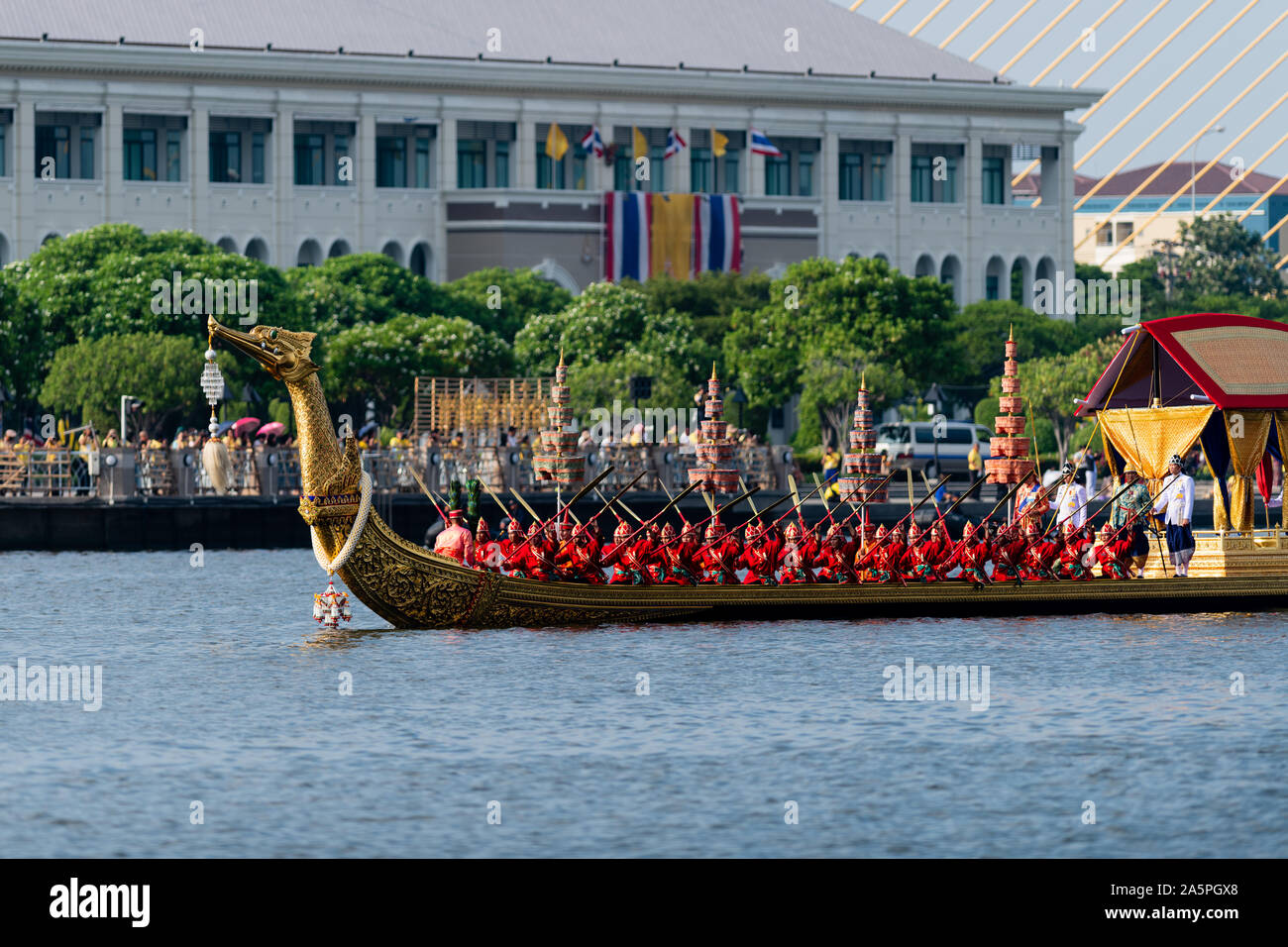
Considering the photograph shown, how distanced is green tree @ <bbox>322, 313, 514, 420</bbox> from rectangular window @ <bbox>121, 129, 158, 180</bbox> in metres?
25.3

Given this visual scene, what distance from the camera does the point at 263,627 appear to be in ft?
123

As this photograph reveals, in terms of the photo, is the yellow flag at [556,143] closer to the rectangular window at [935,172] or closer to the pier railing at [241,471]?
the rectangular window at [935,172]

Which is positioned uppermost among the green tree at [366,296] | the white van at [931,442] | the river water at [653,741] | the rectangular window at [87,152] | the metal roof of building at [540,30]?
the metal roof of building at [540,30]

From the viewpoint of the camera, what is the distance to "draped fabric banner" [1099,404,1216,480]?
35062 millimetres

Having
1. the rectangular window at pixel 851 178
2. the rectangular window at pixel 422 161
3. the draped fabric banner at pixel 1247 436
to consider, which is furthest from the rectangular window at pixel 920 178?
the draped fabric banner at pixel 1247 436

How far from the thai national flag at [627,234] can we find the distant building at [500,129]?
646 millimetres

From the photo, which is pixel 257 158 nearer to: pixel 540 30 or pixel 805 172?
pixel 540 30

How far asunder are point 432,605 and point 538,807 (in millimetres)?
10099


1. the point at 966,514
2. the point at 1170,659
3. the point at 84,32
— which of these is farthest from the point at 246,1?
the point at 1170,659

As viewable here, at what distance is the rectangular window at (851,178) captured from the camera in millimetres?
108500

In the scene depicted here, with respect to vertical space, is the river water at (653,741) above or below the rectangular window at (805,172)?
below

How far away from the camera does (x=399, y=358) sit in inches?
2822

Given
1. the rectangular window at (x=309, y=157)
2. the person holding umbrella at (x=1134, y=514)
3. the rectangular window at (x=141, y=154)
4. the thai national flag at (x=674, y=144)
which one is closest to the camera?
the person holding umbrella at (x=1134, y=514)
